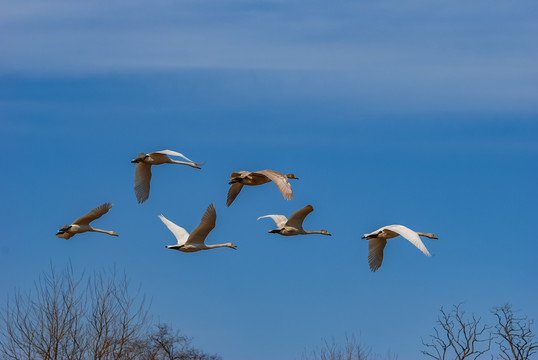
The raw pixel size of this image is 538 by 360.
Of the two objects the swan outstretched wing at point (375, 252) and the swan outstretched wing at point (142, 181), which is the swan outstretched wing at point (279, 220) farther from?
the swan outstretched wing at point (142, 181)

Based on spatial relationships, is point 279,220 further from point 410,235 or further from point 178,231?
point 410,235

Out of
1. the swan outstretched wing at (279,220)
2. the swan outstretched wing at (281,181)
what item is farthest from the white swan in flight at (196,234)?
the swan outstretched wing at (279,220)

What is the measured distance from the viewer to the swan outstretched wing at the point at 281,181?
76.4 ft

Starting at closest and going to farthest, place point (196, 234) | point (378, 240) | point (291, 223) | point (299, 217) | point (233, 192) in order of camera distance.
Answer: point (378, 240) < point (196, 234) < point (233, 192) < point (299, 217) < point (291, 223)

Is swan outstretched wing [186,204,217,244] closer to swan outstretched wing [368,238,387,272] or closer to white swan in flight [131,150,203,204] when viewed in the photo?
white swan in flight [131,150,203,204]

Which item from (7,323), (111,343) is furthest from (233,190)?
(7,323)

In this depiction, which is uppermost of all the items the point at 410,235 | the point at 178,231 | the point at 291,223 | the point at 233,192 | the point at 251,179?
the point at 251,179

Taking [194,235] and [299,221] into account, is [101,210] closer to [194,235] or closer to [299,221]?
[194,235]

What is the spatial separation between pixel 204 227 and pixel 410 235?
6.09 m

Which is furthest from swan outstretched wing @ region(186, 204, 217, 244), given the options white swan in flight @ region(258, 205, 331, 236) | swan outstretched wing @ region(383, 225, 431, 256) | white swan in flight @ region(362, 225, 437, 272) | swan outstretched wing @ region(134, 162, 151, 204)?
swan outstretched wing @ region(383, 225, 431, 256)

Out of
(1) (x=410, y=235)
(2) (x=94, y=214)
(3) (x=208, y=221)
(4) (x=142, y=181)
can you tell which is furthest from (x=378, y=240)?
(2) (x=94, y=214)

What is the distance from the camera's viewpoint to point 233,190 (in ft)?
90.2

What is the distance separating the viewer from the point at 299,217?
2761 centimetres

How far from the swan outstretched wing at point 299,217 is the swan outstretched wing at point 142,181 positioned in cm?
447
